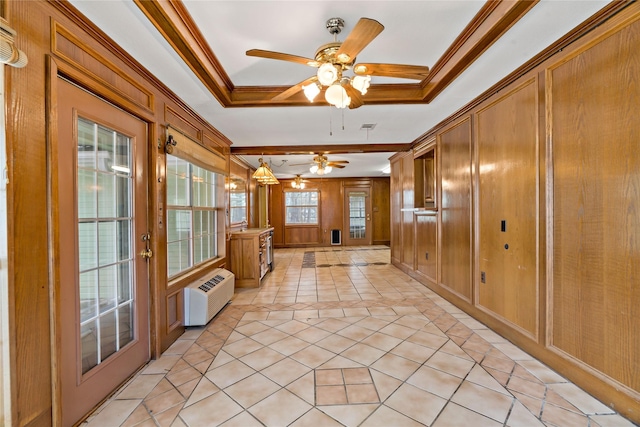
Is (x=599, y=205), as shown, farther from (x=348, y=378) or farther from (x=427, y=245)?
(x=427, y=245)

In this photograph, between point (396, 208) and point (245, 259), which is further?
point (396, 208)

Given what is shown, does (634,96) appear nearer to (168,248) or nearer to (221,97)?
(221,97)

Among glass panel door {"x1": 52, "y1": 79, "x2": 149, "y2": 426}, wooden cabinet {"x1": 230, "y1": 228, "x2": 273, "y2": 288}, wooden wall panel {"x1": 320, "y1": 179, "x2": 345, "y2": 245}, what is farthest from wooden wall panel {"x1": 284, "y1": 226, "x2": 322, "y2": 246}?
glass panel door {"x1": 52, "y1": 79, "x2": 149, "y2": 426}

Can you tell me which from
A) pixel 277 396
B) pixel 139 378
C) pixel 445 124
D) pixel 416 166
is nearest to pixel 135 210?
pixel 139 378

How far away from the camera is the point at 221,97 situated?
279cm

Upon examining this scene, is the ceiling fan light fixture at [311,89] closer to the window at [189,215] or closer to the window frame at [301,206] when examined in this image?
the window at [189,215]

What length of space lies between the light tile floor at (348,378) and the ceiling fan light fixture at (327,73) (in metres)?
2.16

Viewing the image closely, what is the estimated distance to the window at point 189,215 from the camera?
2.86m

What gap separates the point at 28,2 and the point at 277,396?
8.73 feet

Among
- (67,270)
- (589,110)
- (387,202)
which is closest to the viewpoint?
(67,270)

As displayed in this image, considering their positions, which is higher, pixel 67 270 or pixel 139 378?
pixel 67 270

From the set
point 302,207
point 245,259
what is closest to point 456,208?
point 245,259

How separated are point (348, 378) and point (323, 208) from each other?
7788 mm

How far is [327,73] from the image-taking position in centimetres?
179
